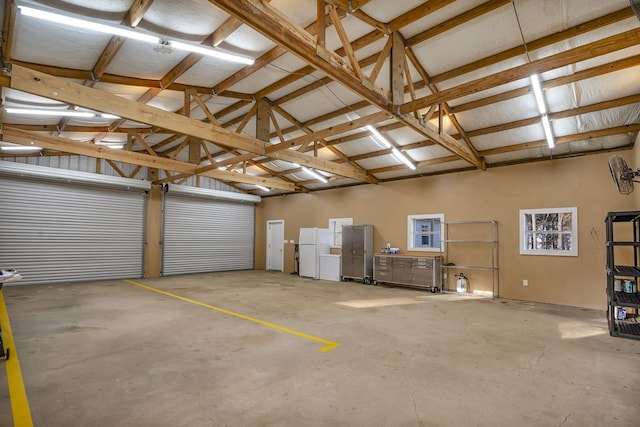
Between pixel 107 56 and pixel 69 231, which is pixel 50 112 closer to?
pixel 107 56

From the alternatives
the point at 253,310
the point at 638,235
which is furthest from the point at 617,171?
the point at 253,310

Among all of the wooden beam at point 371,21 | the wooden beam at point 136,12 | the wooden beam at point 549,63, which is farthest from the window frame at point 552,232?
the wooden beam at point 136,12

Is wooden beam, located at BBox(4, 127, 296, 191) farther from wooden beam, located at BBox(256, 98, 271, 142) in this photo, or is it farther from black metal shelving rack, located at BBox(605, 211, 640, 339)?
black metal shelving rack, located at BBox(605, 211, 640, 339)

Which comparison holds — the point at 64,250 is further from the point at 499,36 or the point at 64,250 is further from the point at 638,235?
the point at 638,235

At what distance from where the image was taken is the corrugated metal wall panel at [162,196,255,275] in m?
11.2

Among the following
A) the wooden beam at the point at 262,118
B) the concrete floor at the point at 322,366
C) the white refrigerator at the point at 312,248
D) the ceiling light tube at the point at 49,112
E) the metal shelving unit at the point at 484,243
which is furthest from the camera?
the white refrigerator at the point at 312,248

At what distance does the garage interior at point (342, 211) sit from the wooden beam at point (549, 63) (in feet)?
0.08

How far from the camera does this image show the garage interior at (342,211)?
9.61 ft

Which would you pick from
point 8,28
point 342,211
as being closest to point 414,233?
point 342,211

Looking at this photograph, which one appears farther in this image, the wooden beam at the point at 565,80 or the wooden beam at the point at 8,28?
the wooden beam at the point at 565,80

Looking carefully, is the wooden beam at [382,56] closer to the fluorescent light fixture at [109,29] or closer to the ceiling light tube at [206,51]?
the ceiling light tube at [206,51]

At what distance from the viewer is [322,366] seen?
11.2 feet

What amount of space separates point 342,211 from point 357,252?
5.56 ft

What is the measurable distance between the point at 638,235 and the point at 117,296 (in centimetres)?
1039
